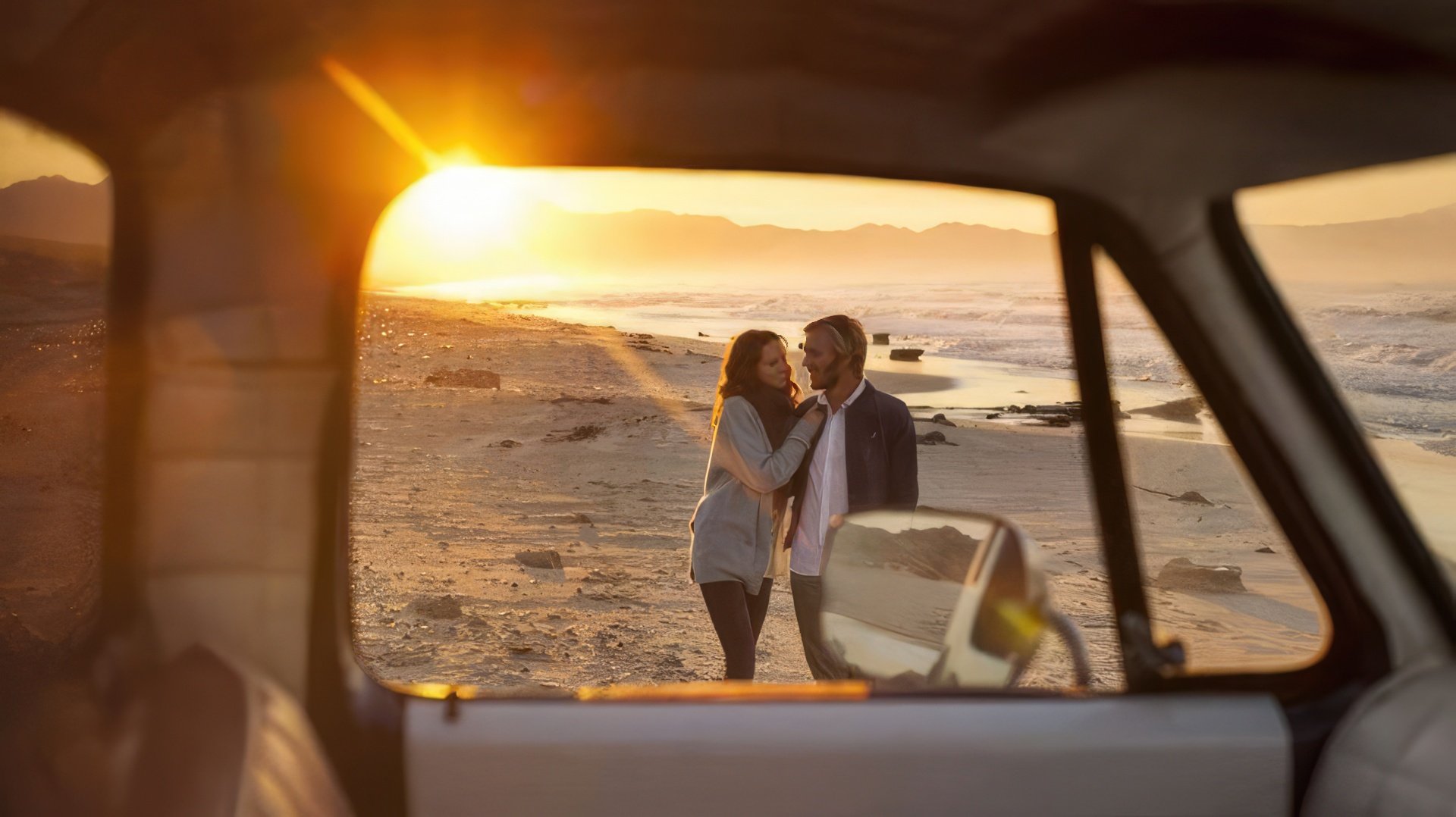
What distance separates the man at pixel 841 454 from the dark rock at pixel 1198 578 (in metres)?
0.98

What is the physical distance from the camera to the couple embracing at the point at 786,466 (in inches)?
152

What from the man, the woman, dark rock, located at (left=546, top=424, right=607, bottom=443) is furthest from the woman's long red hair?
dark rock, located at (left=546, top=424, right=607, bottom=443)

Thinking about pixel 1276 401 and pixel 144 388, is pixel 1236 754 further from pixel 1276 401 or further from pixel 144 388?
pixel 144 388

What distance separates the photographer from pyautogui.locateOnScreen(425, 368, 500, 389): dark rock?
24.0 metres

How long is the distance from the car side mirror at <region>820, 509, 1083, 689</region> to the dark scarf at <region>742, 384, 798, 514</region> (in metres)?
2.09

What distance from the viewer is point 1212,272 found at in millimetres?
1789

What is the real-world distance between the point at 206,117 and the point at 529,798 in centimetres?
109

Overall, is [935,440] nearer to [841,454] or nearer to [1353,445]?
[841,454]

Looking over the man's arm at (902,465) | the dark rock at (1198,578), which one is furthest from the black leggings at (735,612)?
the dark rock at (1198,578)

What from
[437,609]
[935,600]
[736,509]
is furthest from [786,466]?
[437,609]

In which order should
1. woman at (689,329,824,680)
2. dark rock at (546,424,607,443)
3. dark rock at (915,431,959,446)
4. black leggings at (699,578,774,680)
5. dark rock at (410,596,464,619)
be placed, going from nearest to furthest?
1. woman at (689,329,824,680)
2. black leggings at (699,578,774,680)
3. dark rock at (410,596,464,619)
4. dark rock at (915,431,959,446)
5. dark rock at (546,424,607,443)

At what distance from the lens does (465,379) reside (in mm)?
24734

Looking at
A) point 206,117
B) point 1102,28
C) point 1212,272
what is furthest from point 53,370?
point 1212,272

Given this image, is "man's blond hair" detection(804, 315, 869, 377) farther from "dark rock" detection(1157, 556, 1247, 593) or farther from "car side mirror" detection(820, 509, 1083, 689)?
"car side mirror" detection(820, 509, 1083, 689)
